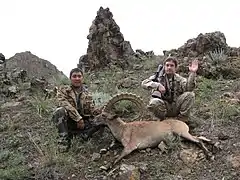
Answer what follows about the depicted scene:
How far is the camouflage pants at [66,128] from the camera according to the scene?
820 cm

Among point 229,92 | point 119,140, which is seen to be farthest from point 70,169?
point 229,92

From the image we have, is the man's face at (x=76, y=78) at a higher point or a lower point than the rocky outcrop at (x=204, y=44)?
lower

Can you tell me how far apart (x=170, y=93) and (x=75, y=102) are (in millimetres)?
1643

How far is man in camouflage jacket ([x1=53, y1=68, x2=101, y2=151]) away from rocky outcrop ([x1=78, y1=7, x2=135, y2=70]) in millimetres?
6573

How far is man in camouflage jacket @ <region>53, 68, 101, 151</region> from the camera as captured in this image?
8.22 metres

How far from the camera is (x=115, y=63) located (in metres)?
15.2

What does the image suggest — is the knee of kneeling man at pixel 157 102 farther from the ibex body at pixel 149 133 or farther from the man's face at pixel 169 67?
the man's face at pixel 169 67

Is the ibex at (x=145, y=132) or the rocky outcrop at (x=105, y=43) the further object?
the rocky outcrop at (x=105, y=43)

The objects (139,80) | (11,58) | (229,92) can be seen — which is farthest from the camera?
(11,58)

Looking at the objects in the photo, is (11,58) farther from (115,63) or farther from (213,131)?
(213,131)

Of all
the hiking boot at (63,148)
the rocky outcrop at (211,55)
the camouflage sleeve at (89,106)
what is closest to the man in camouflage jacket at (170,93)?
the camouflage sleeve at (89,106)

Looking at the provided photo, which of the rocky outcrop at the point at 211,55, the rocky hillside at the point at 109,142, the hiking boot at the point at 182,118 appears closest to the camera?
the rocky hillside at the point at 109,142

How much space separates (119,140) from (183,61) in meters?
5.93

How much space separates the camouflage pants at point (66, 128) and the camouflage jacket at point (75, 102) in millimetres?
108
